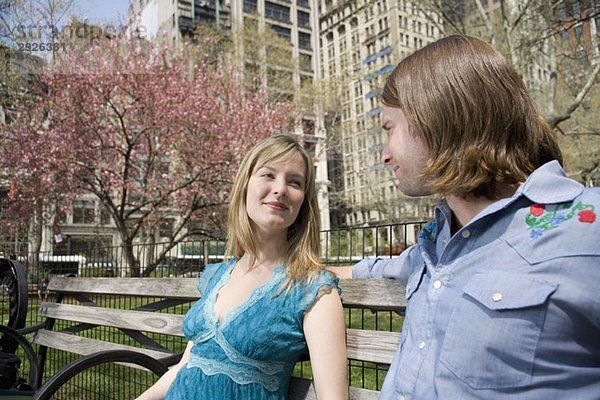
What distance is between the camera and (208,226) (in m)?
15.4

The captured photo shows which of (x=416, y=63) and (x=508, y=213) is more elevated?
(x=416, y=63)

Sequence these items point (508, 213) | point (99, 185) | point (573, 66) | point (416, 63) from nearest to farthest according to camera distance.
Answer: point (508, 213) → point (416, 63) → point (99, 185) → point (573, 66)

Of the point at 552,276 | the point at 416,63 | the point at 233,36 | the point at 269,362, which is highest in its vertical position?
the point at 233,36

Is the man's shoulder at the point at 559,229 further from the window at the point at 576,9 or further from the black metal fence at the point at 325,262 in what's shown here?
the window at the point at 576,9

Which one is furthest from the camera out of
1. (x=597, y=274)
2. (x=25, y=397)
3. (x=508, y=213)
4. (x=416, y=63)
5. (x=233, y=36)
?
(x=233, y=36)

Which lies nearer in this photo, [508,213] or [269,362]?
[508,213]

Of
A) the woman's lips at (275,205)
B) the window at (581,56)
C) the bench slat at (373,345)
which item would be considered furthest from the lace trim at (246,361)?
the window at (581,56)

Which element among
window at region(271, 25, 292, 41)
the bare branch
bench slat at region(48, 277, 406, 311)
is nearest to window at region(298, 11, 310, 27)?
window at region(271, 25, 292, 41)

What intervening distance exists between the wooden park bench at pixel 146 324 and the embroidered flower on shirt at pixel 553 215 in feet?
2.13

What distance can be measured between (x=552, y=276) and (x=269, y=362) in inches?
41.4

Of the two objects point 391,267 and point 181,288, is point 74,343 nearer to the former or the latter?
point 181,288

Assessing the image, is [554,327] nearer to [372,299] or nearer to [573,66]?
[372,299]

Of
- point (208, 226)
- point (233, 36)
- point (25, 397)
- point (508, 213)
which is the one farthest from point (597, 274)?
point (233, 36)

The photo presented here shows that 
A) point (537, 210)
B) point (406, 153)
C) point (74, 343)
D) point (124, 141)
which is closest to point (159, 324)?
point (74, 343)
